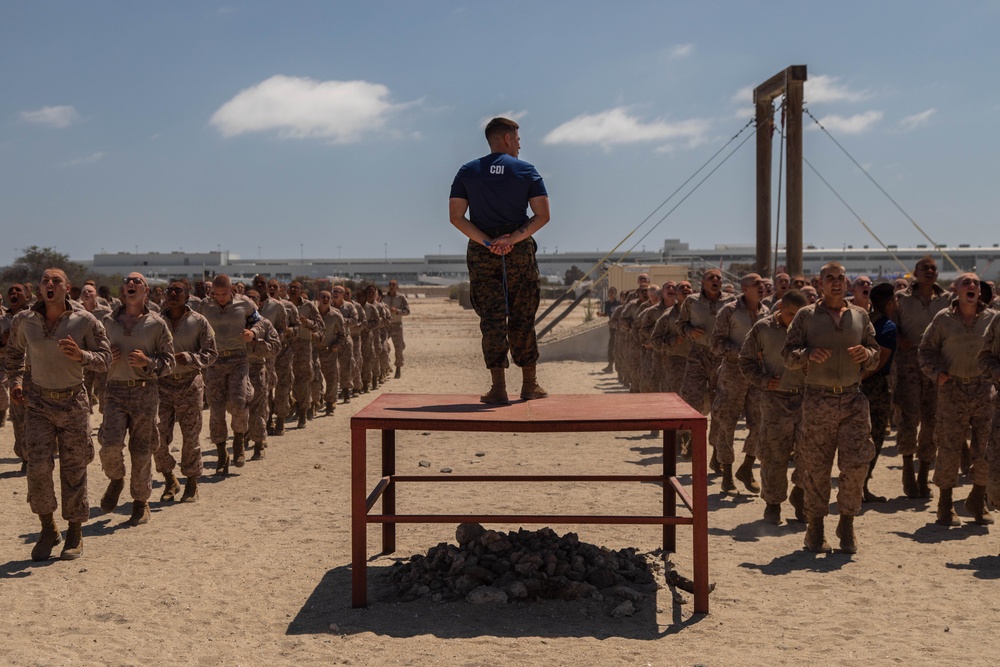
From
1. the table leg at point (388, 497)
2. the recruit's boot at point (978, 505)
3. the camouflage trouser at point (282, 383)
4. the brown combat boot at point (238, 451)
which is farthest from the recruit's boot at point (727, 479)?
the camouflage trouser at point (282, 383)

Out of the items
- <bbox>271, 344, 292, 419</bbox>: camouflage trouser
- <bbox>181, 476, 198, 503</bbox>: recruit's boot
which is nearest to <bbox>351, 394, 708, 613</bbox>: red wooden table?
<bbox>181, 476, 198, 503</bbox>: recruit's boot

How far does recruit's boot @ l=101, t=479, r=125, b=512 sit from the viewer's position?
9.24 meters

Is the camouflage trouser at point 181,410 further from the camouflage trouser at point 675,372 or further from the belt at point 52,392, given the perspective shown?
the camouflage trouser at point 675,372

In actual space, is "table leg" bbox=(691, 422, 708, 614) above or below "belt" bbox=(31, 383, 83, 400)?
below

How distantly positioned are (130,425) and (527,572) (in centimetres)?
387

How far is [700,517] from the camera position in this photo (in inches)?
254

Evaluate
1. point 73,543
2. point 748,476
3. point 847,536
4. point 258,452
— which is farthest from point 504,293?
point 258,452

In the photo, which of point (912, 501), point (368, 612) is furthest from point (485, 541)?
point (912, 501)

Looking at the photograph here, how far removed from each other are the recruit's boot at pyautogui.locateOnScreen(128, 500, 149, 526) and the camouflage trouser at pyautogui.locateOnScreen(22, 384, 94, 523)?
120 cm

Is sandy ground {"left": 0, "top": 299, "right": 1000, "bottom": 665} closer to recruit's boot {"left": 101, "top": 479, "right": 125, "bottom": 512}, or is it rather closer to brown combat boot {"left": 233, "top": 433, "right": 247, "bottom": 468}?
recruit's boot {"left": 101, "top": 479, "right": 125, "bottom": 512}

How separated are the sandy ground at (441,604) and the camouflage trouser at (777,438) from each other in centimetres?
34

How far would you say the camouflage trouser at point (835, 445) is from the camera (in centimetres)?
773

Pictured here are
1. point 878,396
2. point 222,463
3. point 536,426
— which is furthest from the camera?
point 222,463

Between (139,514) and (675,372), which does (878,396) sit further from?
(139,514)
